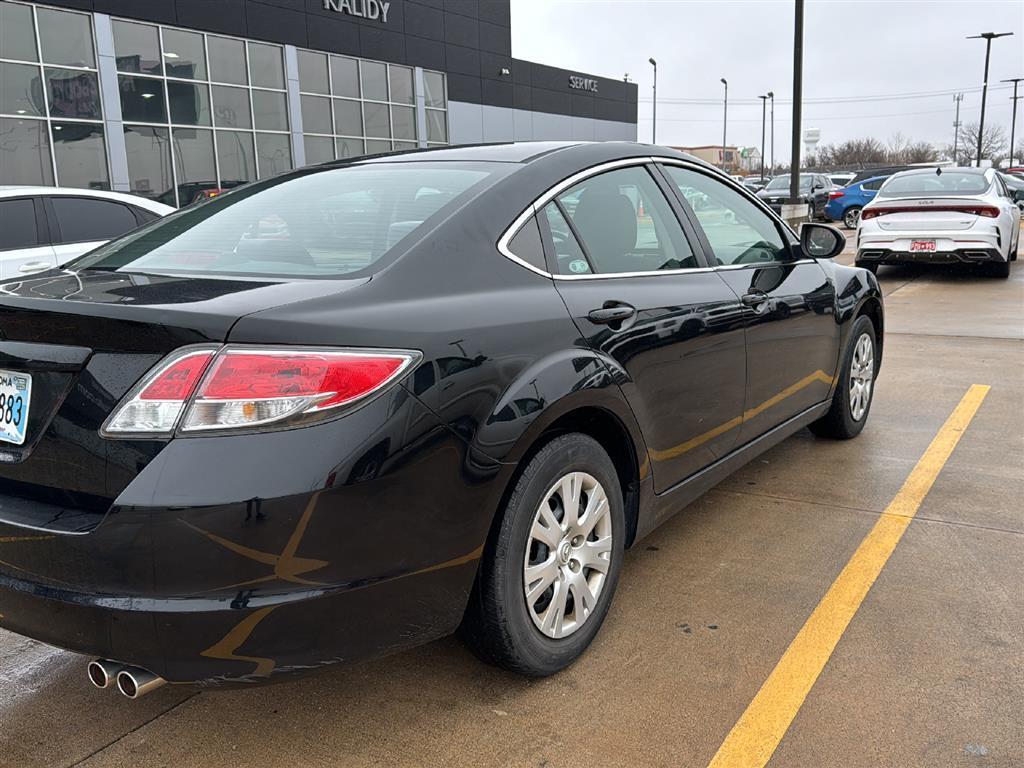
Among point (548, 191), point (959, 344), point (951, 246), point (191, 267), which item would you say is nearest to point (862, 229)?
point (951, 246)

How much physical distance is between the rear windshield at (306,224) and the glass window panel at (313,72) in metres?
25.2

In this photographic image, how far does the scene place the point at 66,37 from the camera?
20141 millimetres

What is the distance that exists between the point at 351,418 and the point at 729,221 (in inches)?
96.0

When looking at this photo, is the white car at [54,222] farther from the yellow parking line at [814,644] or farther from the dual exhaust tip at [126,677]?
the yellow parking line at [814,644]

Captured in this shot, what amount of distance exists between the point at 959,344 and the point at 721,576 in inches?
223

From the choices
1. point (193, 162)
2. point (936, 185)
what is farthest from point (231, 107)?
point (936, 185)

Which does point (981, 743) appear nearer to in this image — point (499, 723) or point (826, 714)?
point (826, 714)

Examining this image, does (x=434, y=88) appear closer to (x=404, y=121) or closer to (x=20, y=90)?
(x=404, y=121)

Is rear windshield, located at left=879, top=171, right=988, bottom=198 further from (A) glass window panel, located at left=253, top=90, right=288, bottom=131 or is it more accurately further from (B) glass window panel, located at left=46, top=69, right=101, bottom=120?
(A) glass window panel, located at left=253, top=90, right=288, bottom=131

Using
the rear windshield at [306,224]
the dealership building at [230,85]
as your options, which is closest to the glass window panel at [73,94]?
the dealership building at [230,85]

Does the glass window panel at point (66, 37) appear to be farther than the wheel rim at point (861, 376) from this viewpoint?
Yes

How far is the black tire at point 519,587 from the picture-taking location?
2.41 metres

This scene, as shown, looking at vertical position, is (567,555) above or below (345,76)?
below

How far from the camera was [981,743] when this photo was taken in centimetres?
233
